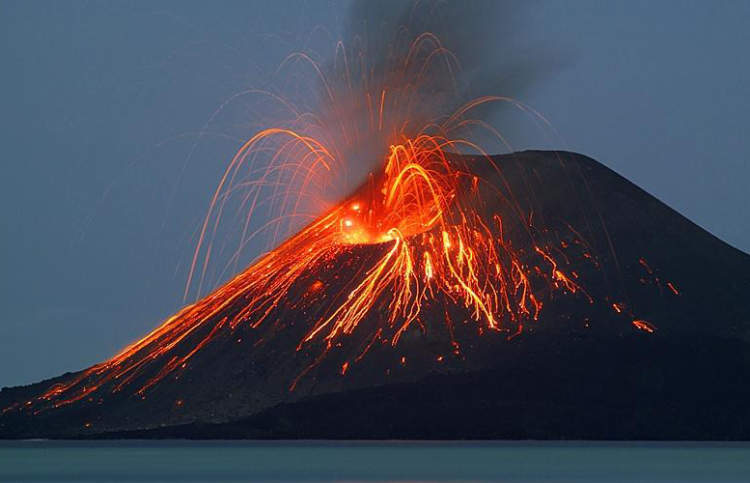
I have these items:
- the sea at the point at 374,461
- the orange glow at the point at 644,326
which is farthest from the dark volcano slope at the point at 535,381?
the sea at the point at 374,461

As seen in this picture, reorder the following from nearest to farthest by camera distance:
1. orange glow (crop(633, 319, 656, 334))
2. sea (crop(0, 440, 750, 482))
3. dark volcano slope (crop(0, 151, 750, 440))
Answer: sea (crop(0, 440, 750, 482)), dark volcano slope (crop(0, 151, 750, 440)), orange glow (crop(633, 319, 656, 334))

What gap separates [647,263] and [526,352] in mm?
18964

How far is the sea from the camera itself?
50469 millimetres

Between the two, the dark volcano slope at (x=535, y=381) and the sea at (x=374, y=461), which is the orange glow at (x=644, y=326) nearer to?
the dark volcano slope at (x=535, y=381)

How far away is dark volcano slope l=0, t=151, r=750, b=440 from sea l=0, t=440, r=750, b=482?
3.41m

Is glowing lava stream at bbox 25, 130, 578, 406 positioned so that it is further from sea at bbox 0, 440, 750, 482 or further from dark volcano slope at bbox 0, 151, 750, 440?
sea at bbox 0, 440, 750, 482

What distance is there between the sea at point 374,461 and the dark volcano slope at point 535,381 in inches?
134

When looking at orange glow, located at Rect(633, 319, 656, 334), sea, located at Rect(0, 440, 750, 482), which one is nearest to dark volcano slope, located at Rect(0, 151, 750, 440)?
orange glow, located at Rect(633, 319, 656, 334)

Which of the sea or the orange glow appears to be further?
the orange glow

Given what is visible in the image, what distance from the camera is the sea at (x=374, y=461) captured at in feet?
166

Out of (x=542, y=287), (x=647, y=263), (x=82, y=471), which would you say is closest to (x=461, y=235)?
(x=542, y=287)

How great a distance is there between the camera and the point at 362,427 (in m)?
82.8

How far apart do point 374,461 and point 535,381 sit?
28023mm

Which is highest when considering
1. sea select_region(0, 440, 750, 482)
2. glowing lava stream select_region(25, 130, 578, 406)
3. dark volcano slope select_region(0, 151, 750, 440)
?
glowing lava stream select_region(25, 130, 578, 406)
